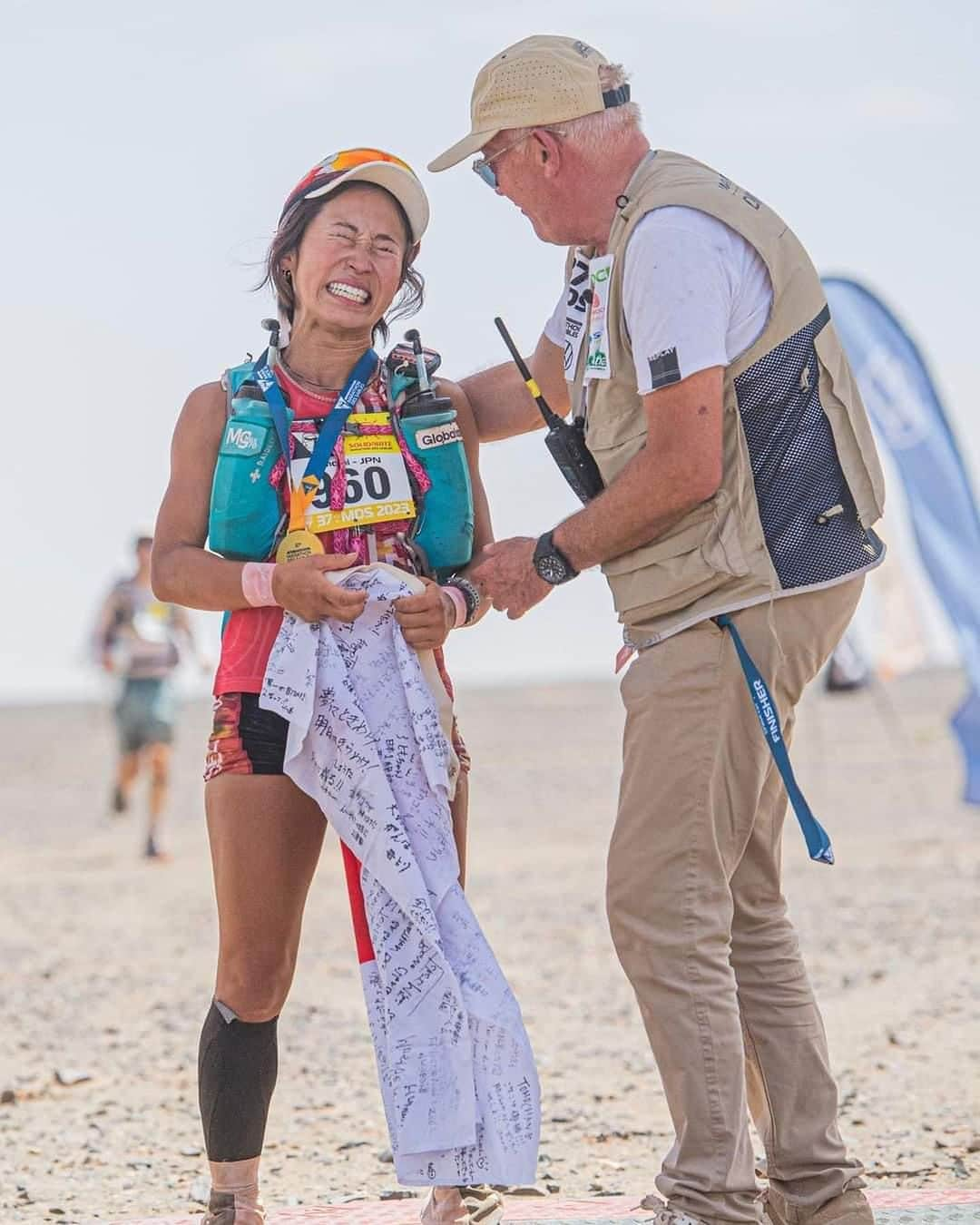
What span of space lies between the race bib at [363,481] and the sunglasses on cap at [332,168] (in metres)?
0.50

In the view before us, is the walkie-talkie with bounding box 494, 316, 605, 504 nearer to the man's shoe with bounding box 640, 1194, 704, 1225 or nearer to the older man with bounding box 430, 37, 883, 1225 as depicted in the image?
the older man with bounding box 430, 37, 883, 1225

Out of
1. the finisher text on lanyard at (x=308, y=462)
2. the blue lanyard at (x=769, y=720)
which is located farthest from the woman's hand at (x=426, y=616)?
the blue lanyard at (x=769, y=720)

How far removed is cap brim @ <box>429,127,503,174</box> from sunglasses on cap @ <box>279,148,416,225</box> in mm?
145

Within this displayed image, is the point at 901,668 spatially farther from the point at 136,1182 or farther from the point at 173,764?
the point at 173,764

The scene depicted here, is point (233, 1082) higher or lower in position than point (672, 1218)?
higher

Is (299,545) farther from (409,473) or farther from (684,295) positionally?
(684,295)

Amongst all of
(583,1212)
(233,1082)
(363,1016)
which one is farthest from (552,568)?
(363,1016)

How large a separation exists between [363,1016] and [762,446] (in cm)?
488

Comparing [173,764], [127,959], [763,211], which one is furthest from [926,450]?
[173,764]

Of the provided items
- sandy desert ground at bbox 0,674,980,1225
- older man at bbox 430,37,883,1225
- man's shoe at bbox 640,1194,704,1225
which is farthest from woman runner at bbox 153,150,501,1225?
sandy desert ground at bbox 0,674,980,1225

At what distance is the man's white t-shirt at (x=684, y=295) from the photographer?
3350 mm

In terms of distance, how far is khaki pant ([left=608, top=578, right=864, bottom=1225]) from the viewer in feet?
11.4

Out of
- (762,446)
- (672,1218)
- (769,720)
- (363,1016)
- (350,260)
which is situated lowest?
(363,1016)

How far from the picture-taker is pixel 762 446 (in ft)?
11.5
